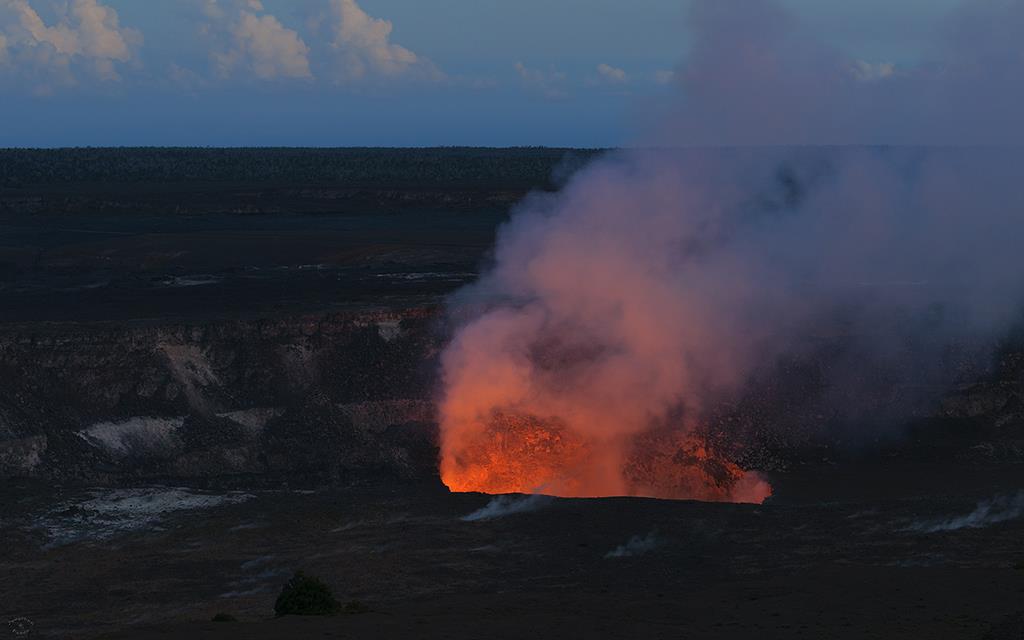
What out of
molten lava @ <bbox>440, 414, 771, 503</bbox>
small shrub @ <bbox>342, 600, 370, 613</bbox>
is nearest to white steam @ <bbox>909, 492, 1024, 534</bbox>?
molten lava @ <bbox>440, 414, 771, 503</bbox>

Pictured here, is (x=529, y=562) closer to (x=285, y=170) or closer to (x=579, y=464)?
(x=579, y=464)

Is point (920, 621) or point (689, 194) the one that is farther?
point (689, 194)

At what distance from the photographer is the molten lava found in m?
32.5

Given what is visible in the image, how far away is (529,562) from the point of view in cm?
2483

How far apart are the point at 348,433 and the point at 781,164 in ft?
53.5

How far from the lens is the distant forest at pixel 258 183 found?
9131 centimetres

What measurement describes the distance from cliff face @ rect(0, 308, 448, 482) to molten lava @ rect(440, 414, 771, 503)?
105 cm

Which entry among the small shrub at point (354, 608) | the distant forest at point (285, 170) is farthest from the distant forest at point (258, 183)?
the small shrub at point (354, 608)

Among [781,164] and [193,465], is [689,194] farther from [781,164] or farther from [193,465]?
[193,465]

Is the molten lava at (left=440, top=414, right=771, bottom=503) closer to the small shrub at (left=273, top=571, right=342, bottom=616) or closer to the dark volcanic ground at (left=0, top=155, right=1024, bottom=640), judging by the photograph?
the dark volcanic ground at (left=0, top=155, right=1024, bottom=640)

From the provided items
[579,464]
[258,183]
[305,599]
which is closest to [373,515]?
[579,464]

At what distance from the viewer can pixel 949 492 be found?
30.0m

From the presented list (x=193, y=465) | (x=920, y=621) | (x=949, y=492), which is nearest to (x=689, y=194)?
(x=949, y=492)

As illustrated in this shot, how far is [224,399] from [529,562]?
12.9 metres
